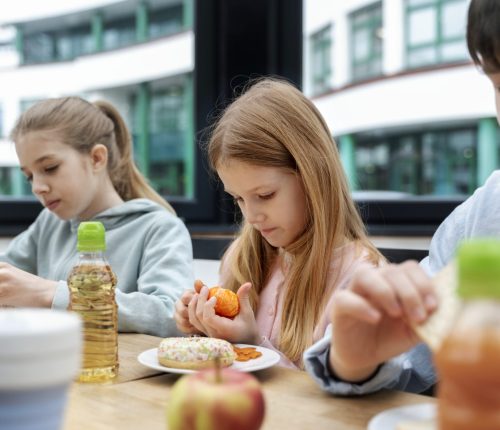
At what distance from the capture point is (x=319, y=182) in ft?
4.21

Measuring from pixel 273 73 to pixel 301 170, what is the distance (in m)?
1.21

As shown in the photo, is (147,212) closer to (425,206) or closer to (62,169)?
(62,169)

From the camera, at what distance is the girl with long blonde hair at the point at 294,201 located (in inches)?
49.4

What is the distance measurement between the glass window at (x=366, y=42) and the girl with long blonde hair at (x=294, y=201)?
1104 millimetres

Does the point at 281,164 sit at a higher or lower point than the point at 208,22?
lower

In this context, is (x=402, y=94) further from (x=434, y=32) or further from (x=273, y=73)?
(x=273, y=73)

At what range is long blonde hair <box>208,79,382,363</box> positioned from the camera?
126 cm

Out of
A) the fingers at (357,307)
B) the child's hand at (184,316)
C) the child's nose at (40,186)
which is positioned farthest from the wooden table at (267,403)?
the child's nose at (40,186)

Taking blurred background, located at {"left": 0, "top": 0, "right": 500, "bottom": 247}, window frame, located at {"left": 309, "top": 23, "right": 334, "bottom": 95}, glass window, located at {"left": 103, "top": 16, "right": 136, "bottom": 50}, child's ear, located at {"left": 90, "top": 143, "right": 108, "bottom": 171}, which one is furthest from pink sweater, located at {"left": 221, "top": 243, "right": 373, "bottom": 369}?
glass window, located at {"left": 103, "top": 16, "right": 136, "bottom": 50}

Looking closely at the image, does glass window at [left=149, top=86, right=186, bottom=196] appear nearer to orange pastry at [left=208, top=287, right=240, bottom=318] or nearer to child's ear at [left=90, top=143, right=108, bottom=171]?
child's ear at [left=90, top=143, right=108, bottom=171]

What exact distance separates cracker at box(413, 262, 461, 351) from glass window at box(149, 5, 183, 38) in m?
2.16

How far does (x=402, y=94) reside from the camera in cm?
235

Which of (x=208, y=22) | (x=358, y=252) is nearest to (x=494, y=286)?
(x=358, y=252)

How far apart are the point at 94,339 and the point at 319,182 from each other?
551 mm
